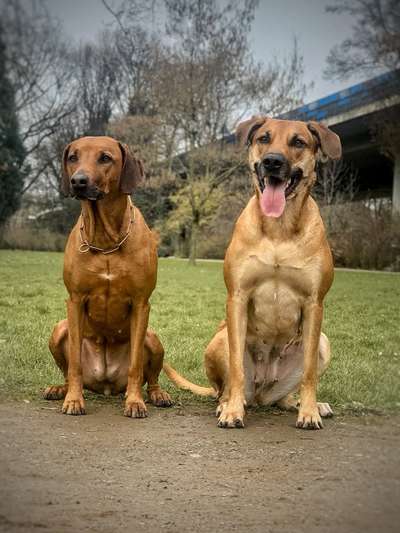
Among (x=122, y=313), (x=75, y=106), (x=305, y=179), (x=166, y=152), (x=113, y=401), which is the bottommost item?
(x=113, y=401)

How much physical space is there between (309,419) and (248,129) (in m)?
1.83

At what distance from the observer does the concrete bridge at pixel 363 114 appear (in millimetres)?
21703

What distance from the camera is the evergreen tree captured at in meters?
27.8

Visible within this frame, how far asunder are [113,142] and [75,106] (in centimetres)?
2832

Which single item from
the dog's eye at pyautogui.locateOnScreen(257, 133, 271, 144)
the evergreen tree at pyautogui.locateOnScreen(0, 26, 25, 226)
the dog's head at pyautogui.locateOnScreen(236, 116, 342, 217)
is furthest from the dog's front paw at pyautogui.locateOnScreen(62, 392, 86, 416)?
the evergreen tree at pyautogui.locateOnScreen(0, 26, 25, 226)

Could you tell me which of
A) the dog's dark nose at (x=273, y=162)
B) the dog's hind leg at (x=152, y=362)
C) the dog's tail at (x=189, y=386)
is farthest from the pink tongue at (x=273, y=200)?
the dog's tail at (x=189, y=386)

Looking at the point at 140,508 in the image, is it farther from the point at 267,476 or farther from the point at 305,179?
the point at 305,179

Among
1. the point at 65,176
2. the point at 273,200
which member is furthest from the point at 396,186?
the point at 65,176

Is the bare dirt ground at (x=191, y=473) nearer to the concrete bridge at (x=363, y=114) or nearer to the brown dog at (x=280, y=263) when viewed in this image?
the brown dog at (x=280, y=263)

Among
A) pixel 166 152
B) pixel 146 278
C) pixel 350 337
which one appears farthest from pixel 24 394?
pixel 166 152

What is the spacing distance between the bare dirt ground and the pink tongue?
1286 mm

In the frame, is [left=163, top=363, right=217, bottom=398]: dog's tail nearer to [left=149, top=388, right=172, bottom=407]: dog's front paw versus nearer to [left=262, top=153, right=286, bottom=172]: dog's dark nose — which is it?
[left=149, top=388, right=172, bottom=407]: dog's front paw

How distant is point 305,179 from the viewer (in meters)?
3.95

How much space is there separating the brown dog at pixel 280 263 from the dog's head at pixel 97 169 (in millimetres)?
760
